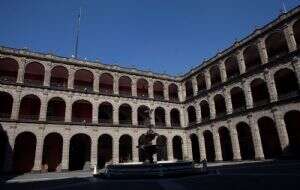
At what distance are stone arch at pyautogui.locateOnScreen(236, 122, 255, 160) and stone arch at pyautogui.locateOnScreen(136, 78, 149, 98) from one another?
12.5 metres

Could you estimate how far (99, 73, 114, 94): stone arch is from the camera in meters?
30.7

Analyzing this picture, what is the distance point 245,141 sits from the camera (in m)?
28.9

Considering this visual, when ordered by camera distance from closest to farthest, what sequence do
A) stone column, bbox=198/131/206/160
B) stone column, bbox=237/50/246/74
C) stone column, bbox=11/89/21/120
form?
stone column, bbox=11/89/21/120, stone column, bbox=237/50/246/74, stone column, bbox=198/131/206/160

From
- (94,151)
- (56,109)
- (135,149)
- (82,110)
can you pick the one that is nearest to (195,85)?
(135,149)

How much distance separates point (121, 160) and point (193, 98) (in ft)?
40.0

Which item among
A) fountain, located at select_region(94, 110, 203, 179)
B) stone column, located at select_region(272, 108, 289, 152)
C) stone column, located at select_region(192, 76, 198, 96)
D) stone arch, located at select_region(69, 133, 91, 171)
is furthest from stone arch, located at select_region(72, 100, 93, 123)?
stone column, located at select_region(272, 108, 289, 152)

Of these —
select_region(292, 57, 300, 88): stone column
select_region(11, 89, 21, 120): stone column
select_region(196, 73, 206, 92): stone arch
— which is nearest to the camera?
select_region(292, 57, 300, 88): stone column

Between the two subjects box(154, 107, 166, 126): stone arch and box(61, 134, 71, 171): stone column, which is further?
box(154, 107, 166, 126): stone arch

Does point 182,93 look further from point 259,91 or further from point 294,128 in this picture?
point 294,128

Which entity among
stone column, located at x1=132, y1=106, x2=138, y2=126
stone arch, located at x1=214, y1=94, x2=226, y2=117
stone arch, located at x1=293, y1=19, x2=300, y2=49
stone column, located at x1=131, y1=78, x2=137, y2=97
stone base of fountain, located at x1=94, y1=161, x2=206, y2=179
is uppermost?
stone arch, located at x1=293, y1=19, x2=300, y2=49

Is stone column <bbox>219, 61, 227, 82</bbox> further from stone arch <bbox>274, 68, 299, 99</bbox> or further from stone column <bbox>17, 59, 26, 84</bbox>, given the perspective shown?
stone column <bbox>17, 59, 26, 84</bbox>

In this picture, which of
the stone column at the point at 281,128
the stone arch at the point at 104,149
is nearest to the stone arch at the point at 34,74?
the stone arch at the point at 104,149

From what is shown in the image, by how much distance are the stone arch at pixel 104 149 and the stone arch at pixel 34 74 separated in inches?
375

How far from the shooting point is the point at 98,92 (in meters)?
28.8
